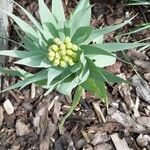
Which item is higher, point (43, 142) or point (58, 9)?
point (58, 9)

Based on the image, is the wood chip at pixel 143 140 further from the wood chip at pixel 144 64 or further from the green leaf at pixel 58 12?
the green leaf at pixel 58 12

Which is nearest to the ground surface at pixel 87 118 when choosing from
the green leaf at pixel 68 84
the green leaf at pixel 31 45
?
the green leaf at pixel 68 84

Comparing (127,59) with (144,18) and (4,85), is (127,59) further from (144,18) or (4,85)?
(4,85)

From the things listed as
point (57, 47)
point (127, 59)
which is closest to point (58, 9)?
point (57, 47)

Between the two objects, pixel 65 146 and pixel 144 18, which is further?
pixel 144 18

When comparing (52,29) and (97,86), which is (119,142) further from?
(52,29)

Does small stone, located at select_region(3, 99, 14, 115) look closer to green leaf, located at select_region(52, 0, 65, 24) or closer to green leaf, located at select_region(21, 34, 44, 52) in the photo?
green leaf, located at select_region(21, 34, 44, 52)
